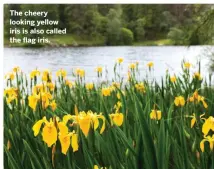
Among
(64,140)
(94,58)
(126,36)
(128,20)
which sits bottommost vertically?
(64,140)

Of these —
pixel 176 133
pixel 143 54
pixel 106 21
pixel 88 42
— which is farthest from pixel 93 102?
pixel 143 54

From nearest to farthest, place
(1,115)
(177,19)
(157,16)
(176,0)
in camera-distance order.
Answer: (1,115) → (176,0) → (157,16) → (177,19)

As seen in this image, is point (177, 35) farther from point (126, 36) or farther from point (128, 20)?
point (128, 20)

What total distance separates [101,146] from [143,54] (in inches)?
203

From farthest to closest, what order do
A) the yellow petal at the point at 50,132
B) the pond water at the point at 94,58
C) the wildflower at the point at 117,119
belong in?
the pond water at the point at 94,58
the wildflower at the point at 117,119
the yellow petal at the point at 50,132

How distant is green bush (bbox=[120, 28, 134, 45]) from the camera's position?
Answer: 11.7ft

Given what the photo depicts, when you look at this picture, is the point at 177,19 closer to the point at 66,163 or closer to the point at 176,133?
the point at 176,133

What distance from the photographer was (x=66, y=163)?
106 centimetres

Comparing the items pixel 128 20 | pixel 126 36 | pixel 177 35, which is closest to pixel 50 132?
pixel 128 20

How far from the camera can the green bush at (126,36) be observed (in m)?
3.57

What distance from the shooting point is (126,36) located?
160 inches

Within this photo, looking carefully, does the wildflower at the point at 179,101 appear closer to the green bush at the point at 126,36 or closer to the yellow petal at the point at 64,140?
the yellow petal at the point at 64,140

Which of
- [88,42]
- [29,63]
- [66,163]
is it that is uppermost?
[88,42]

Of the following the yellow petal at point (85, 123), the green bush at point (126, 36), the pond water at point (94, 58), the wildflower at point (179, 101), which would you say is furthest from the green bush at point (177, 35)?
the yellow petal at point (85, 123)
